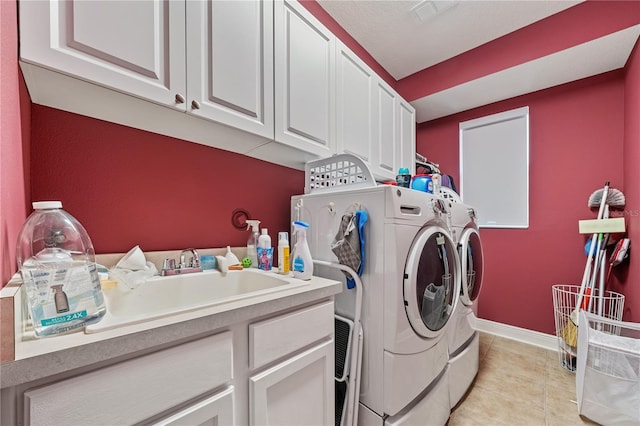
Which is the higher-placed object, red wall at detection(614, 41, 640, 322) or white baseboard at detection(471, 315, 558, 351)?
red wall at detection(614, 41, 640, 322)

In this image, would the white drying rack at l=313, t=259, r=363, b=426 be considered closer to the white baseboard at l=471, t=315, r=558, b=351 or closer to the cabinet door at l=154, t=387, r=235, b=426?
the cabinet door at l=154, t=387, r=235, b=426

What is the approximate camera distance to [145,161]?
1.21m

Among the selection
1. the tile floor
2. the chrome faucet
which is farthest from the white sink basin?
the tile floor

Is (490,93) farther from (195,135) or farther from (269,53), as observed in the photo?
→ (195,135)

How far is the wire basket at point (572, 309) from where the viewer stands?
204 cm

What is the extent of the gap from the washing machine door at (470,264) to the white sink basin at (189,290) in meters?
1.14

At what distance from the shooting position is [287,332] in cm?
89

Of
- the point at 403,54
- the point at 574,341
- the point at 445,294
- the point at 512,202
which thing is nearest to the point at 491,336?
the point at 574,341

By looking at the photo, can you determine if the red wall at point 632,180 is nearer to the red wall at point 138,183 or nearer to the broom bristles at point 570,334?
the broom bristles at point 570,334

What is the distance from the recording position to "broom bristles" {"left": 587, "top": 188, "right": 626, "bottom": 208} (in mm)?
2125

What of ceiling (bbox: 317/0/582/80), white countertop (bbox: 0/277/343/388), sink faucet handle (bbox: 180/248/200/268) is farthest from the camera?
ceiling (bbox: 317/0/582/80)

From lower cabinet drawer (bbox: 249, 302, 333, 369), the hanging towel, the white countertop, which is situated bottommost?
lower cabinet drawer (bbox: 249, 302, 333, 369)

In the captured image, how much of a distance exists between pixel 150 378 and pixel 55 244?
469 mm

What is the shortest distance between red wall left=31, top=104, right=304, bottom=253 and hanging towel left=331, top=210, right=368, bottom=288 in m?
0.66
